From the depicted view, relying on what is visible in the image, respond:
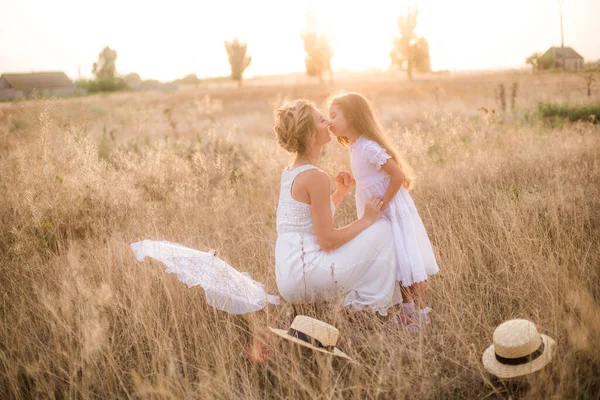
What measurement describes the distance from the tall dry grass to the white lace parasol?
0.09 meters

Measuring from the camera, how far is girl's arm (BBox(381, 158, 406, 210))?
266 cm

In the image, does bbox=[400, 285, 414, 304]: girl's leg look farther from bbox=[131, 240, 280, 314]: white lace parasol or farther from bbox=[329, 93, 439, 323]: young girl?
bbox=[131, 240, 280, 314]: white lace parasol

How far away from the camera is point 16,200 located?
389cm

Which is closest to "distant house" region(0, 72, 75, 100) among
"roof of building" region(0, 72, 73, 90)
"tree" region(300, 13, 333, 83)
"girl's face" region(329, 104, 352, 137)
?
"roof of building" region(0, 72, 73, 90)

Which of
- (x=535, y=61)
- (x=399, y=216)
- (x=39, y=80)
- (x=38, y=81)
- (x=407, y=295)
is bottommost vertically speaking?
(x=407, y=295)

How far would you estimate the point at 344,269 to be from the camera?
2529 millimetres

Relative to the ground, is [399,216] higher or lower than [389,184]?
lower

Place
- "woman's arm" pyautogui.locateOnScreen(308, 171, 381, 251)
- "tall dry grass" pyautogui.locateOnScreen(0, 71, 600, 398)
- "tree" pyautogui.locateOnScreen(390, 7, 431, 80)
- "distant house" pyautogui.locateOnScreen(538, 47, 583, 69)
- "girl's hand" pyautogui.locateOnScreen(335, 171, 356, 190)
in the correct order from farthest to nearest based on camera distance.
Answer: "tree" pyautogui.locateOnScreen(390, 7, 431, 80), "distant house" pyautogui.locateOnScreen(538, 47, 583, 69), "girl's hand" pyautogui.locateOnScreen(335, 171, 356, 190), "woman's arm" pyautogui.locateOnScreen(308, 171, 381, 251), "tall dry grass" pyautogui.locateOnScreen(0, 71, 600, 398)

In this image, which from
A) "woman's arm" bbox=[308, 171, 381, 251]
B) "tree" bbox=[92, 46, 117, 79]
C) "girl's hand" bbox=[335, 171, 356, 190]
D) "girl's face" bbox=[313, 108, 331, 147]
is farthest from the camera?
"tree" bbox=[92, 46, 117, 79]

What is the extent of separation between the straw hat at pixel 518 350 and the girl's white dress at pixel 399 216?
0.73 m

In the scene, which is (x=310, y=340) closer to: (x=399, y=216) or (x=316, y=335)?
(x=316, y=335)

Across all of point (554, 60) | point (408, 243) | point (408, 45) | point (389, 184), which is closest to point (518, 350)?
point (408, 243)

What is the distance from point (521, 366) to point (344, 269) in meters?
1.03

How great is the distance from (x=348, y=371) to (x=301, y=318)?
0.35 meters
